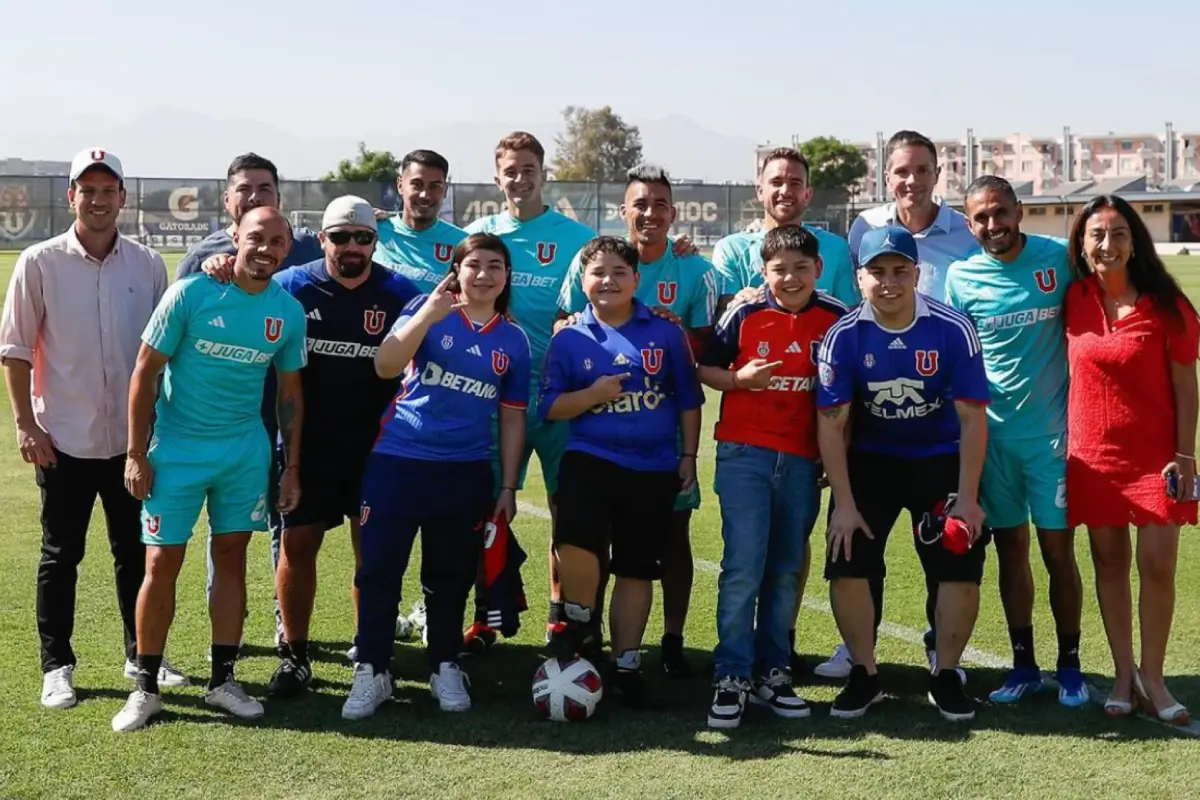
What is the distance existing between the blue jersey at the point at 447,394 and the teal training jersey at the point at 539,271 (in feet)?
2.74

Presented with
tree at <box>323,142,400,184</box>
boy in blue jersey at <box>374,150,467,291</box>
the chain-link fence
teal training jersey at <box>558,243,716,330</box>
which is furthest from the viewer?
tree at <box>323,142,400,184</box>

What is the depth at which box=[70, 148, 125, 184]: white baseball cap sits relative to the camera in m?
5.19

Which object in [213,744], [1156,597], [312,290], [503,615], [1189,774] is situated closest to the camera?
[1189,774]

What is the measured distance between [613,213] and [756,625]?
127ft

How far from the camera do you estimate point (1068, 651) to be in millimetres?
5242

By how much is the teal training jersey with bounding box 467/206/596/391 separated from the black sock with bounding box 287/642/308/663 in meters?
1.60

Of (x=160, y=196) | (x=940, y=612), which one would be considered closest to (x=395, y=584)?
(x=940, y=612)

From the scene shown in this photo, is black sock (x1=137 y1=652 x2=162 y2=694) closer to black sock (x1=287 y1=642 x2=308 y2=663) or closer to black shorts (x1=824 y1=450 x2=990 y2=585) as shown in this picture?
black sock (x1=287 y1=642 x2=308 y2=663)

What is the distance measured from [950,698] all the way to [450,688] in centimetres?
193

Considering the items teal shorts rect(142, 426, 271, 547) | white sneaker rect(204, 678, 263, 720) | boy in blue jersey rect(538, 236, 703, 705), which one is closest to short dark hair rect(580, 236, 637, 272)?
boy in blue jersey rect(538, 236, 703, 705)

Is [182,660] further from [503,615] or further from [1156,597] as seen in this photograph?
[1156,597]

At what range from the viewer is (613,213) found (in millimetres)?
43594

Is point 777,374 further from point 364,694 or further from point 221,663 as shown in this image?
point 221,663

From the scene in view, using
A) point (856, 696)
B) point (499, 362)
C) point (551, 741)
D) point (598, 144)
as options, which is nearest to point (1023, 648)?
point (856, 696)
